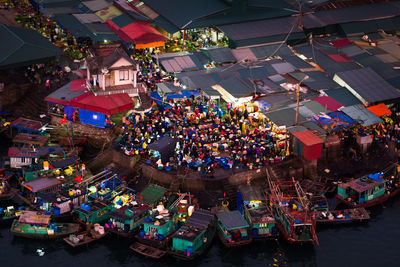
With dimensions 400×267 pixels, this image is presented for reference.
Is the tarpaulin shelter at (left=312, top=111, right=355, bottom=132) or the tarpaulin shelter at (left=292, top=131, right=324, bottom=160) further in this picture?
the tarpaulin shelter at (left=312, top=111, right=355, bottom=132)

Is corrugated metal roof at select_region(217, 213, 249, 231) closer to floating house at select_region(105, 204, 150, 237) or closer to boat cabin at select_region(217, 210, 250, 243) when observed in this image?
boat cabin at select_region(217, 210, 250, 243)

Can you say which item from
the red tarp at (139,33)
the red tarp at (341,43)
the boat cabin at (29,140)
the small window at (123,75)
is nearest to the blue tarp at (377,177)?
the red tarp at (341,43)

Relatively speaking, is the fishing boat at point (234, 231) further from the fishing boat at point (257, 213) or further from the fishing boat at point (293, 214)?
the fishing boat at point (293, 214)

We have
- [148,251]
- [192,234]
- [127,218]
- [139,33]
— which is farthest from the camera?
[139,33]

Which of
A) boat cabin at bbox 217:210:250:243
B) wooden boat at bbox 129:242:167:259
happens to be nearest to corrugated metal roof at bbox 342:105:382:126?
boat cabin at bbox 217:210:250:243

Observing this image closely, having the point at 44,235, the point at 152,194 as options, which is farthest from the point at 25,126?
the point at 152,194

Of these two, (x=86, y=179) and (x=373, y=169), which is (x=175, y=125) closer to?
(x=86, y=179)

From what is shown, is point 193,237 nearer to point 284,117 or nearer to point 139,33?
point 284,117

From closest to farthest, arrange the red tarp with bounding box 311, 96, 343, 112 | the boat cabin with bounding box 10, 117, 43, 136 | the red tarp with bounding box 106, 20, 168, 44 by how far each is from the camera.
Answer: the red tarp with bounding box 311, 96, 343, 112 < the boat cabin with bounding box 10, 117, 43, 136 < the red tarp with bounding box 106, 20, 168, 44
